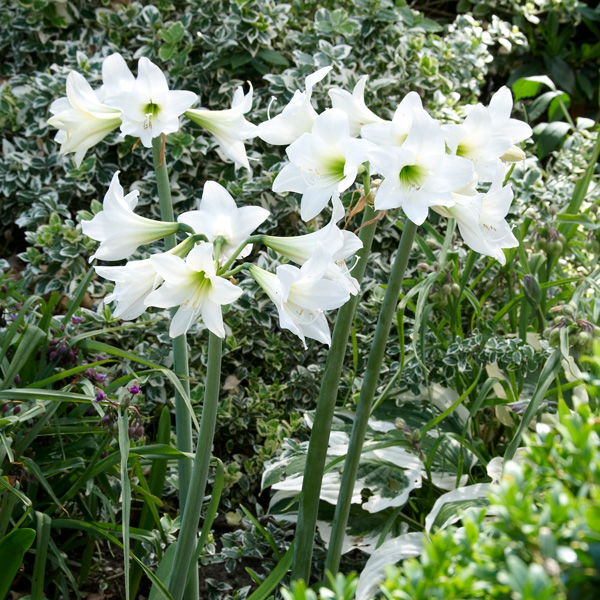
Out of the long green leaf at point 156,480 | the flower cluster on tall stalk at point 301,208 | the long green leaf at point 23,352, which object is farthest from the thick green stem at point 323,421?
the long green leaf at point 23,352

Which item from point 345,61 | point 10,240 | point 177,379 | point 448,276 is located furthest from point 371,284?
point 10,240

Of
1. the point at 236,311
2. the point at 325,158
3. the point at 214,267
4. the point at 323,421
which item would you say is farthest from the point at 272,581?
the point at 236,311

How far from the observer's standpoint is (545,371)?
1592 mm

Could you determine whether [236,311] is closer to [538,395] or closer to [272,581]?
[272,581]

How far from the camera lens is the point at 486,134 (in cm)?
133

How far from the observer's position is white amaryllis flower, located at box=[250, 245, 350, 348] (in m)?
1.15

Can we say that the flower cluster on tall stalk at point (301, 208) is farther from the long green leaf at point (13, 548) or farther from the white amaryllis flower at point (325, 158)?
the long green leaf at point (13, 548)

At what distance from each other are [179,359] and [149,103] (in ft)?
1.79

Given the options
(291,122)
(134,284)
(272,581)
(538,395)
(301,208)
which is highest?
(291,122)

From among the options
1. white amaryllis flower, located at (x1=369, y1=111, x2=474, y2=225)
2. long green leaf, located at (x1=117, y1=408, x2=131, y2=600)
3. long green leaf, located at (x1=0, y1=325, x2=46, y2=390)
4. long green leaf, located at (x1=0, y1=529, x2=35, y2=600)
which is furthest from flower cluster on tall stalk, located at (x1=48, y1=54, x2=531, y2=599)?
long green leaf, located at (x1=0, y1=325, x2=46, y2=390)

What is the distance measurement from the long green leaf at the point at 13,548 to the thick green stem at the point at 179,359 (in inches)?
13.5

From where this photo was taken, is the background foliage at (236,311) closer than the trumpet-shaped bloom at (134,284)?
No

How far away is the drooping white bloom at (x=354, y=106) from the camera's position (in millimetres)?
1412

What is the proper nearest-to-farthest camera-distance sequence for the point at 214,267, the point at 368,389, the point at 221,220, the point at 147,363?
the point at 214,267
the point at 221,220
the point at 368,389
the point at 147,363
